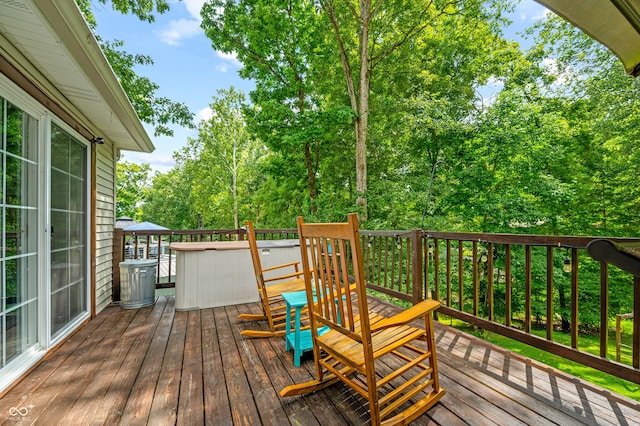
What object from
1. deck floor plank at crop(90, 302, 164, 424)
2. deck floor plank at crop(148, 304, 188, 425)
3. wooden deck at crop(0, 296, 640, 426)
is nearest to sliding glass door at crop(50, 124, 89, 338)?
wooden deck at crop(0, 296, 640, 426)

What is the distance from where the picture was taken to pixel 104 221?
164 inches

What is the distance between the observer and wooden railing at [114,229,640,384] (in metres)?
1.94

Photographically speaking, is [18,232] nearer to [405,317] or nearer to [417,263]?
[405,317]

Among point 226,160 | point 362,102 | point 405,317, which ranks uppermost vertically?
point 226,160

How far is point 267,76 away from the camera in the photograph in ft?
31.2

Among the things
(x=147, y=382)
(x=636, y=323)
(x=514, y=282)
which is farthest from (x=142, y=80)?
(x=514, y=282)

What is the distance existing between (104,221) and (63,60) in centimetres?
256

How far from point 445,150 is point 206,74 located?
12.9 metres

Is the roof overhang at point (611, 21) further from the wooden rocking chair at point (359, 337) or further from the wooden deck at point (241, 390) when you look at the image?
the wooden deck at point (241, 390)

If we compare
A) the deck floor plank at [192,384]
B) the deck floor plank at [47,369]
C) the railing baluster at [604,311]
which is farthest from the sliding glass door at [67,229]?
the railing baluster at [604,311]

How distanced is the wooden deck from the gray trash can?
1151 millimetres

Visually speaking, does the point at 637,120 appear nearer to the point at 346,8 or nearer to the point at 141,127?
the point at 346,8

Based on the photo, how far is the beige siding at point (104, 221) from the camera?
3889 millimetres

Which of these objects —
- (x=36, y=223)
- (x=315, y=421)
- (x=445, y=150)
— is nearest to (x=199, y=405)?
(x=315, y=421)
